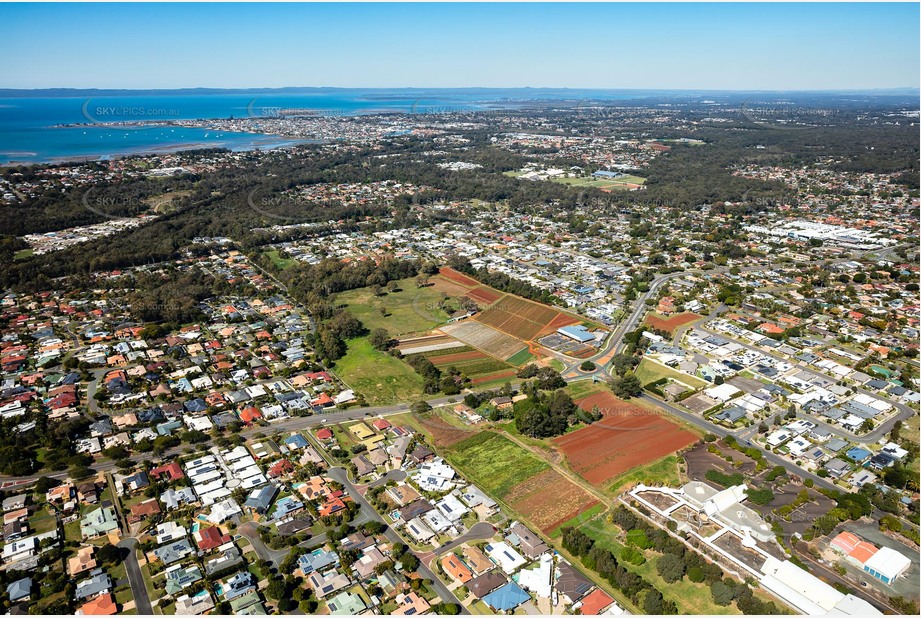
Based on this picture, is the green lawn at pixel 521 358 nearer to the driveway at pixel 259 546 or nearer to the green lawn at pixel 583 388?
the green lawn at pixel 583 388

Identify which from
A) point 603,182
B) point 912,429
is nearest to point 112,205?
point 603,182

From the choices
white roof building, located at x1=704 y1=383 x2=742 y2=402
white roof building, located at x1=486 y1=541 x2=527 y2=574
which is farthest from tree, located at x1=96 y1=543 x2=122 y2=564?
white roof building, located at x1=704 y1=383 x2=742 y2=402

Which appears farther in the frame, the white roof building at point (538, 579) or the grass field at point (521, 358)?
the grass field at point (521, 358)

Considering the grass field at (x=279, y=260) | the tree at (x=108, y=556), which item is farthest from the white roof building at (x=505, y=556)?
the grass field at (x=279, y=260)

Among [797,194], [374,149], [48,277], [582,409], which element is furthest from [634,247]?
[374,149]

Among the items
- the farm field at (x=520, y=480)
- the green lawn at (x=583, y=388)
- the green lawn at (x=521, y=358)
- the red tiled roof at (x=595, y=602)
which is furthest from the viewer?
the green lawn at (x=521, y=358)

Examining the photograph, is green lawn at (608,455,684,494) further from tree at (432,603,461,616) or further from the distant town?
tree at (432,603,461,616)
